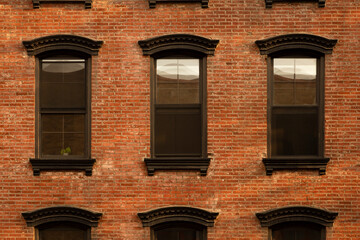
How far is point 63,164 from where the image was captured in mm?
11094

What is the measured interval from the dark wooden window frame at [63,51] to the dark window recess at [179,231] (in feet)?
6.32

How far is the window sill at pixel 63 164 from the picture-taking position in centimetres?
1107

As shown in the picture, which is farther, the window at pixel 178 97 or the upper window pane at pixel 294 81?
the upper window pane at pixel 294 81

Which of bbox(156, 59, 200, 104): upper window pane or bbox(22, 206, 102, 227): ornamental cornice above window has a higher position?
bbox(156, 59, 200, 104): upper window pane

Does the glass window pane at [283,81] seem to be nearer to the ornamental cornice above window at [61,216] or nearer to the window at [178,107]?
the window at [178,107]

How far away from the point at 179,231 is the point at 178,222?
0.24 m

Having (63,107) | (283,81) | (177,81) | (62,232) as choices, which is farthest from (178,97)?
(62,232)

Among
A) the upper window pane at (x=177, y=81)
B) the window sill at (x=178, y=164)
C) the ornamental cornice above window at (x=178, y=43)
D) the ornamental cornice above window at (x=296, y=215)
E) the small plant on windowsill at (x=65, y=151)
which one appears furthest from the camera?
the upper window pane at (x=177, y=81)

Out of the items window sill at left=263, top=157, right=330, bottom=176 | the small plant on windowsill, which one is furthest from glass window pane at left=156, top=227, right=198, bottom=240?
the small plant on windowsill

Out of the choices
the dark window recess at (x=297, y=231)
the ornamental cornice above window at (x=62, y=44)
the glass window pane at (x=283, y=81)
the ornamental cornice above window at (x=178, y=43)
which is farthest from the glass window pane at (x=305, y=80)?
the ornamental cornice above window at (x=62, y=44)

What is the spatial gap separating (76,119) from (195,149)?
266 cm

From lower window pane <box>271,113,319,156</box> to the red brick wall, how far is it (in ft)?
0.95

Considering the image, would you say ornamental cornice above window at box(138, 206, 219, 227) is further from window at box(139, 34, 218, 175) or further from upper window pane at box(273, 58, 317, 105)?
upper window pane at box(273, 58, 317, 105)

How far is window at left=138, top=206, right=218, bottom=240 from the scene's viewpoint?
1095 cm
